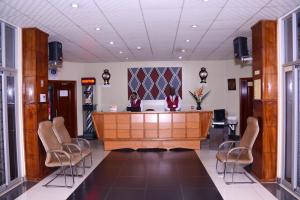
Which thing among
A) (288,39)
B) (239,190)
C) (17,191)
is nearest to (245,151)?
(239,190)

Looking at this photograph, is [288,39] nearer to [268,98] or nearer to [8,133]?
[268,98]

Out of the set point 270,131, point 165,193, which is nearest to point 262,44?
point 270,131

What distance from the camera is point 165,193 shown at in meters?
4.25

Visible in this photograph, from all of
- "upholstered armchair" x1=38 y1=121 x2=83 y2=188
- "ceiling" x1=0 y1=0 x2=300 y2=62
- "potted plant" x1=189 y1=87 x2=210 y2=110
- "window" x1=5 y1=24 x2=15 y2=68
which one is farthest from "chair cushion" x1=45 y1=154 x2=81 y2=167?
"potted plant" x1=189 y1=87 x2=210 y2=110

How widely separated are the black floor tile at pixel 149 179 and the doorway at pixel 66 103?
3.52 m

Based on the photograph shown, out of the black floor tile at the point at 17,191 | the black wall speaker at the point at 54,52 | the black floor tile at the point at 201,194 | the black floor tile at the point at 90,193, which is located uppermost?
the black wall speaker at the point at 54,52

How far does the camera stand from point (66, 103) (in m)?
9.86

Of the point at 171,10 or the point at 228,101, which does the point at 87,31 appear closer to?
the point at 171,10

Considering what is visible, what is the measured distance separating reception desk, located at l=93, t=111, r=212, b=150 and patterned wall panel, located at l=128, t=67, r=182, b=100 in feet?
8.75

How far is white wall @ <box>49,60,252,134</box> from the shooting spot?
993 centimetres

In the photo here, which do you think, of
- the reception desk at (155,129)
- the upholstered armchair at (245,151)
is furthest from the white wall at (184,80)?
the upholstered armchair at (245,151)

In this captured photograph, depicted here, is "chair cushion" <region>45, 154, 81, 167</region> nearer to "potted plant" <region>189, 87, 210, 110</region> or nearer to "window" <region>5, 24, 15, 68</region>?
"window" <region>5, 24, 15, 68</region>

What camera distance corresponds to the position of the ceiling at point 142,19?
154 inches

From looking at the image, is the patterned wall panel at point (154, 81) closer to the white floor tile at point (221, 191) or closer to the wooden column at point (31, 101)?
the white floor tile at point (221, 191)
